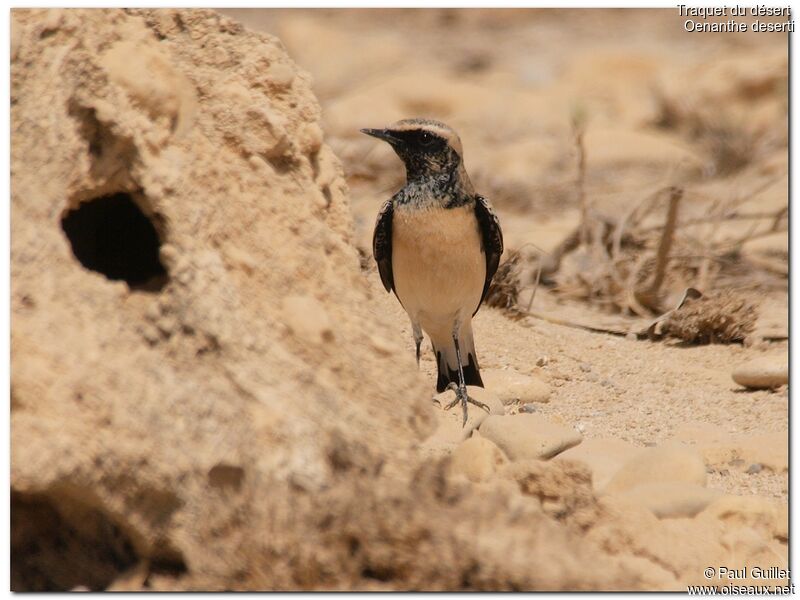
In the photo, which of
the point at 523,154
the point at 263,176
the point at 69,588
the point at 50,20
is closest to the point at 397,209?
the point at 263,176

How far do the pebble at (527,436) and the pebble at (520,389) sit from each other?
1164mm

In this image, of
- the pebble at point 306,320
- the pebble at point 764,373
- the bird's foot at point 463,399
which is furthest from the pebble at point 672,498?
the pebble at point 764,373

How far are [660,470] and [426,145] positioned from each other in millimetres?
2600

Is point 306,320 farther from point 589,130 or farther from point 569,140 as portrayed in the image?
point 589,130

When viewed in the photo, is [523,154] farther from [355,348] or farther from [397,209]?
[355,348]

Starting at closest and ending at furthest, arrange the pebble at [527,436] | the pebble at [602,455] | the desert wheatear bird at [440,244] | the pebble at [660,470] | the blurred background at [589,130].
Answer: the pebble at [660,470] → the pebble at [602,455] → the pebble at [527,436] → the desert wheatear bird at [440,244] → the blurred background at [589,130]

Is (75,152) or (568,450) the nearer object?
(75,152)

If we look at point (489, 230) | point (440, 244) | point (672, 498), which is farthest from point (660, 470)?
point (489, 230)

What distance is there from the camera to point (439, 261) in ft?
24.5

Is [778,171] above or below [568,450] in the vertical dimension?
→ below

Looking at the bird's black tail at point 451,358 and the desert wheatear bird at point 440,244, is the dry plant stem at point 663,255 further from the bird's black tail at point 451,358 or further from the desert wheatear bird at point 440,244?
the bird's black tail at point 451,358

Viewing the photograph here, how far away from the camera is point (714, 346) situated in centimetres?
864

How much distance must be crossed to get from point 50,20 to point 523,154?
10.7 metres

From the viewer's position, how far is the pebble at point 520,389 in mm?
7230
